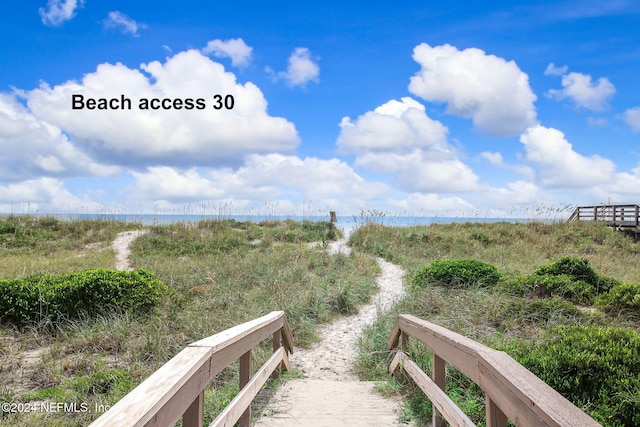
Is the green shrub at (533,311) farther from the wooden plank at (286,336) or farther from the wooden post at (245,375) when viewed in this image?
the wooden post at (245,375)

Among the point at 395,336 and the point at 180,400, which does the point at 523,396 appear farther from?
the point at 395,336

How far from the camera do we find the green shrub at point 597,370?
11.3ft

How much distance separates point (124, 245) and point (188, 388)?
1674 centimetres

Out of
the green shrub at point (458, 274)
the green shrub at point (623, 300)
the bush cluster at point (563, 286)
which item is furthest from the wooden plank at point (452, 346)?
the green shrub at point (458, 274)

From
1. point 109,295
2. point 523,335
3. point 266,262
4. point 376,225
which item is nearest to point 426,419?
point 523,335

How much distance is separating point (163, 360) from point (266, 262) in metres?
6.53

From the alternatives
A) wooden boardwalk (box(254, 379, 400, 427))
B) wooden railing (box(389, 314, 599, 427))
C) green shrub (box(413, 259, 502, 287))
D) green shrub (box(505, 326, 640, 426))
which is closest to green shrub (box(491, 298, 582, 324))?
green shrub (box(413, 259, 502, 287))

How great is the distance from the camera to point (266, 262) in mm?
12195

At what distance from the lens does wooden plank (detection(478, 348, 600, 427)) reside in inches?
60.5

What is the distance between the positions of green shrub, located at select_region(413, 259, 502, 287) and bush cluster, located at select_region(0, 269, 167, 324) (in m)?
5.57

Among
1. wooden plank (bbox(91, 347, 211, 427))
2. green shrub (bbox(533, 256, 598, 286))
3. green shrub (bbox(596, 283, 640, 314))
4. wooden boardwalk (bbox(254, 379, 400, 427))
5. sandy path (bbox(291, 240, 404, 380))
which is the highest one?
wooden plank (bbox(91, 347, 211, 427))

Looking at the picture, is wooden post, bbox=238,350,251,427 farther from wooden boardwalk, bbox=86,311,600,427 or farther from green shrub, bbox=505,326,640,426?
green shrub, bbox=505,326,640,426

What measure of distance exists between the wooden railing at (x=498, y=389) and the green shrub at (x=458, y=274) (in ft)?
19.7

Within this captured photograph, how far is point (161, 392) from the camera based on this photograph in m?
1.75
